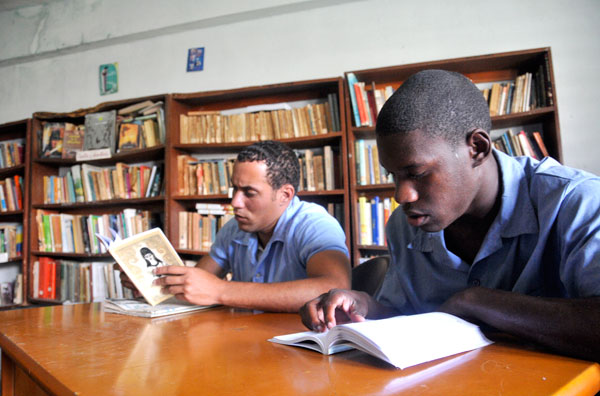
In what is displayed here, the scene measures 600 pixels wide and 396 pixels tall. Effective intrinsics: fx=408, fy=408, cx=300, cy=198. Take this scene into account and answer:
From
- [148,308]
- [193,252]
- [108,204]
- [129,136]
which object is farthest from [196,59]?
[148,308]

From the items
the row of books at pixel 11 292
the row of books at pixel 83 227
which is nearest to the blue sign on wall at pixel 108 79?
the row of books at pixel 83 227

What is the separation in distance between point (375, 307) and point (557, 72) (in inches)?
99.7

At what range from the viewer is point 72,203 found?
352 centimetres

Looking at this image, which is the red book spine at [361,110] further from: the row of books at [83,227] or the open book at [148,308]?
the row of books at [83,227]

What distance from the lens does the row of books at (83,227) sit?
3.40 meters

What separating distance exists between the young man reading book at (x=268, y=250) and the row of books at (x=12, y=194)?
9.69 feet

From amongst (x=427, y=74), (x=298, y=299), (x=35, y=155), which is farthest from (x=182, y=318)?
(x=35, y=155)

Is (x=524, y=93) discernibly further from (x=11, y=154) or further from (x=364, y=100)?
(x=11, y=154)

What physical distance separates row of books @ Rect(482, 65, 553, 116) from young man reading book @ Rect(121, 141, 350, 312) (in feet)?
5.31

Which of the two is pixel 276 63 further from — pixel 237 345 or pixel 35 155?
pixel 237 345

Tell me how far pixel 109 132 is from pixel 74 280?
1.32 m

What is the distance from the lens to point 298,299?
1.17 metres

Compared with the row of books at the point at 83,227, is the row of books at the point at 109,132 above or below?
above

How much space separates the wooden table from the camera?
1.74 ft
